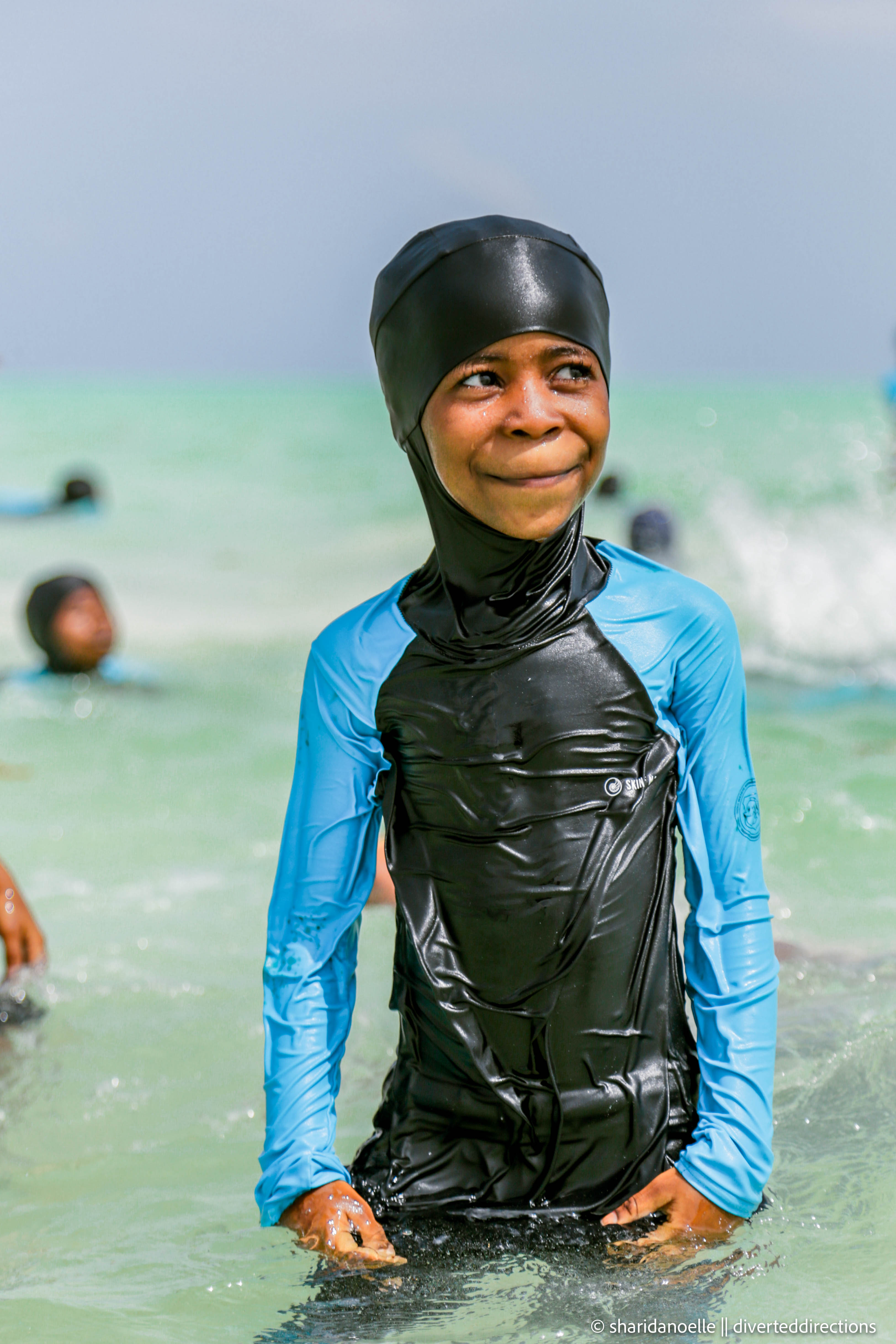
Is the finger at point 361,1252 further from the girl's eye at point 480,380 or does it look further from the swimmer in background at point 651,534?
the swimmer in background at point 651,534

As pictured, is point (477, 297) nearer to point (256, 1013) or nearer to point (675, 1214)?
point (675, 1214)

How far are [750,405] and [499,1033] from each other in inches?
2368

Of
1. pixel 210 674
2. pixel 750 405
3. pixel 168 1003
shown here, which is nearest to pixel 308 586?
pixel 210 674

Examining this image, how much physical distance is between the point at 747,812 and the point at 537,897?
0.96 feet

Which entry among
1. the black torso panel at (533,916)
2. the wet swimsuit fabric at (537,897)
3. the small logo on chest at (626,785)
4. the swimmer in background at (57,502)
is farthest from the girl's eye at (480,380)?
the swimmer in background at (57,502)

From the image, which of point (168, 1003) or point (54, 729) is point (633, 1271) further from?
point (54, 729)

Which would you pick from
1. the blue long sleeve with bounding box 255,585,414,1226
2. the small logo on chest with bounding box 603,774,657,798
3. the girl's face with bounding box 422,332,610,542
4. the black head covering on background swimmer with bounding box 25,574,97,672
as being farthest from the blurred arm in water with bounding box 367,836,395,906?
the black head covering on background swimmer with bounding box 25,574,97,672

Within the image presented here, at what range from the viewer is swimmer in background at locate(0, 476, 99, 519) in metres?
19.8

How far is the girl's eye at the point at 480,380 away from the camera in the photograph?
1788 millimetres

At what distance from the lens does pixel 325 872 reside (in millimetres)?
1907

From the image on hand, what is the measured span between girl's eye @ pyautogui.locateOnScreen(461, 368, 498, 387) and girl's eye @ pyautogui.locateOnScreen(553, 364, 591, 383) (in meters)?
0.08

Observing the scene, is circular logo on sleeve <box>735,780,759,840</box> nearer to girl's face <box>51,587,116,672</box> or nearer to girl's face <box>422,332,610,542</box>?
girl's face <box>422,332,610,542</box>

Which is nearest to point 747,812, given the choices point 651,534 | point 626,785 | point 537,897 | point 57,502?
point 626,785

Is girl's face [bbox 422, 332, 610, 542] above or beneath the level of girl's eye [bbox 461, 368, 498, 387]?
beneath
